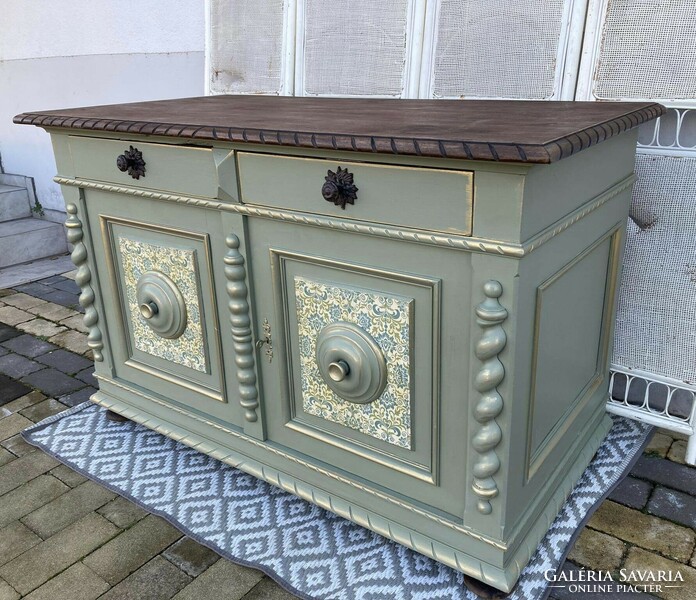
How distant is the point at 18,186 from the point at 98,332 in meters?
3.20

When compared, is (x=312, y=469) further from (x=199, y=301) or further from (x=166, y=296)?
(x=166, y=296)

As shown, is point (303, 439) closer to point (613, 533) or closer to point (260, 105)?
point (613, 533)

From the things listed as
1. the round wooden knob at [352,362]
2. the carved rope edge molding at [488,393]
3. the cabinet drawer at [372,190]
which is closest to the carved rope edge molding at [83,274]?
the cabinet drawer at [372,190]

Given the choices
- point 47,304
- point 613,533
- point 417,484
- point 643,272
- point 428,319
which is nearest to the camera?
point 428,319

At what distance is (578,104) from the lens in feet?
6.61

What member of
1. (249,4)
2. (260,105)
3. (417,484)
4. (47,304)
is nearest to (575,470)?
(417,484)

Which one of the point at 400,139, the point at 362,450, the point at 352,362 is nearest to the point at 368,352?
the point at 352,362

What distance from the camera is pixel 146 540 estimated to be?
76.6 inches

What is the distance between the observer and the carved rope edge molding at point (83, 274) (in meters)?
2.26

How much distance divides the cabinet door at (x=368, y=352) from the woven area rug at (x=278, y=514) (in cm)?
22

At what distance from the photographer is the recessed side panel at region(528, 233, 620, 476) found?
1617 mm

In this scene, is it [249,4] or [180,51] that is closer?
[249,4]

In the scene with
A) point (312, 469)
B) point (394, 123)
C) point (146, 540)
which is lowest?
point (146, 540)

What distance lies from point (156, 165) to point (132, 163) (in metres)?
0.09
